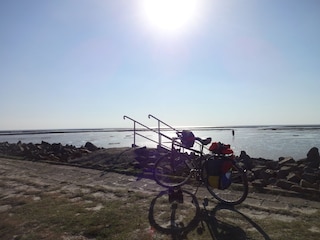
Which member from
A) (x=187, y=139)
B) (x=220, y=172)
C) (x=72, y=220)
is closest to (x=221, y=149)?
(x=220, y=172)

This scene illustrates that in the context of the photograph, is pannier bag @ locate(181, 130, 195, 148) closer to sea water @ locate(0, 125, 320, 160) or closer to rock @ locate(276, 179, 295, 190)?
sea water @ locate(0, 125, 320, 160)

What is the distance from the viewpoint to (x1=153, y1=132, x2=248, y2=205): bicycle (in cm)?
599

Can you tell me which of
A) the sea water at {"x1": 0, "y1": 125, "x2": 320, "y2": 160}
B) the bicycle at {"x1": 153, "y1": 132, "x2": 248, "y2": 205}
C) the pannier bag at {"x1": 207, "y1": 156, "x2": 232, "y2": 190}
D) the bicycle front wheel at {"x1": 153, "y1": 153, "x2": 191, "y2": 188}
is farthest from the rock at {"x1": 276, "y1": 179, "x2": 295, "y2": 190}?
the sea water at {"x1": 0, "y1": 125, "x2": 320, "y2": 160}

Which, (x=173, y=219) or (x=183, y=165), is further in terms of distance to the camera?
(x=183, y=165)

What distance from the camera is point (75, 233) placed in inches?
175

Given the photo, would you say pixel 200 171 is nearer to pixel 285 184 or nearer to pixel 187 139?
pixel 187 139

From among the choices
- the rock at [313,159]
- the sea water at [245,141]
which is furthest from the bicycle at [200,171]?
the rock at [313,159]

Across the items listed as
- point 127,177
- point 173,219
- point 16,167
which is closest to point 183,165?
point 127,177

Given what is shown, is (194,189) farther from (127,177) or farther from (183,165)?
(127,177)

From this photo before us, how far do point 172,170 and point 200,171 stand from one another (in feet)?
3.70

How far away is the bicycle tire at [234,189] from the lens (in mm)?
5711

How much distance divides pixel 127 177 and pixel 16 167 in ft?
17.3

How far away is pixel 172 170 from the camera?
7.51m

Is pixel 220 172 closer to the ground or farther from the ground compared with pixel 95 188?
farther from the ground
